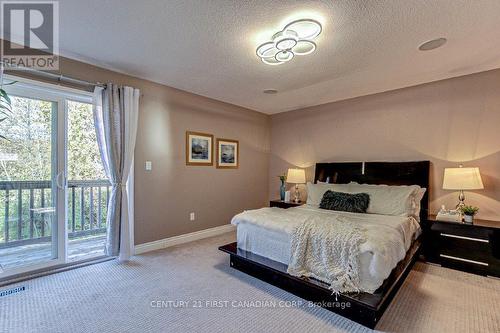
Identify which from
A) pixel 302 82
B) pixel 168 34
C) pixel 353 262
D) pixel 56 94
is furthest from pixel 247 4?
pixel 56 94

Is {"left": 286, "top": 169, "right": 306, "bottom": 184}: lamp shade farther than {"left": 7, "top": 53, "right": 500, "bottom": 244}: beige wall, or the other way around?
{"left": 286, "top": 169, "right": 306, "bottom": 184}: lamp shade

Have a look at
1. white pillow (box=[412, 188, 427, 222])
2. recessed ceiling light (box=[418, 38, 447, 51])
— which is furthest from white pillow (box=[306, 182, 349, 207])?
recessed ceiling light (box=[418, 38, 447, 51])

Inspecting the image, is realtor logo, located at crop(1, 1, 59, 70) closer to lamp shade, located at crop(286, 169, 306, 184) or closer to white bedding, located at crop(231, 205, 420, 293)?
white bedding, located at crop(231, 205, 420, 293)

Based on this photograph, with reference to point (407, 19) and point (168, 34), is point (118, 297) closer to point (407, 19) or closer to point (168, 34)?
point (168, 34)

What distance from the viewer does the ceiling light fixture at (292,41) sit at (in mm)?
2098

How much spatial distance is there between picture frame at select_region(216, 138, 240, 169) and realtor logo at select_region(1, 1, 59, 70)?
2555 mm

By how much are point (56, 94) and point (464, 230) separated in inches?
201

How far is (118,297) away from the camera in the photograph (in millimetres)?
2254

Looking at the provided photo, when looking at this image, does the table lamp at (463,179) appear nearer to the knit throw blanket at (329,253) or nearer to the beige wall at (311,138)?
the beige wall at (311,138)

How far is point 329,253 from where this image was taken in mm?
2158

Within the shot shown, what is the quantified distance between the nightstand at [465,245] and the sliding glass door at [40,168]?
14.4ft

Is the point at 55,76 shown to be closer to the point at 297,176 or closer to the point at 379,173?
the point at 297,176

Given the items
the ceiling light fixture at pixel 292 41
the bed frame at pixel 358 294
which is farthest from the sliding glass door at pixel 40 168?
the ceiling light fixture at pixel 292 41

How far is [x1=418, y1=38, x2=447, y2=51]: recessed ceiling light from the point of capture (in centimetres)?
236
